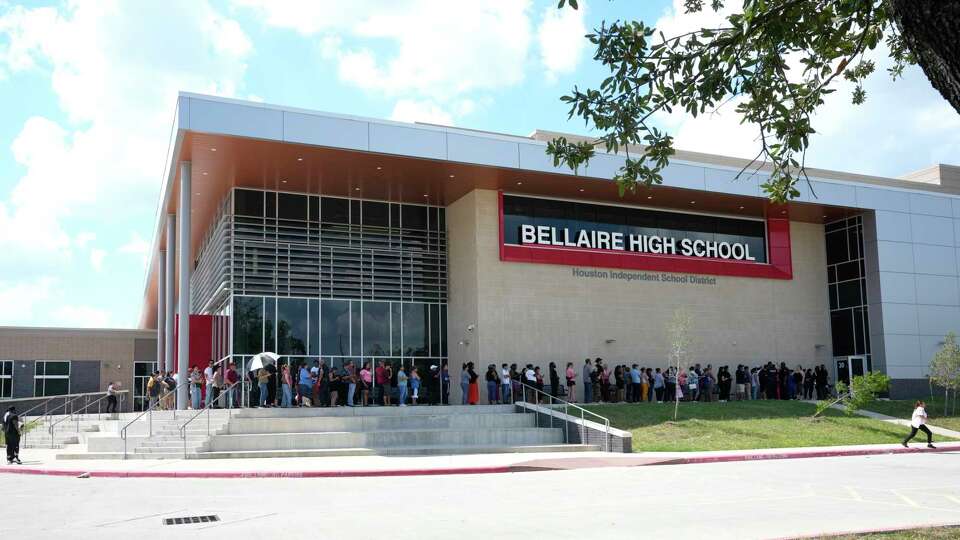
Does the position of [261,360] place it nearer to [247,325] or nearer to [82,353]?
[247,325]

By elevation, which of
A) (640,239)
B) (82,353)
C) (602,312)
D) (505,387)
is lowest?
(505,387)

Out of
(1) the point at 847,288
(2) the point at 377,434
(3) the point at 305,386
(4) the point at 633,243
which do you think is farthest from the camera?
(1) the point at 847,288

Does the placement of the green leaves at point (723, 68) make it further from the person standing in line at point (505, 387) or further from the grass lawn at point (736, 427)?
the person standing in line at point (505, 387)

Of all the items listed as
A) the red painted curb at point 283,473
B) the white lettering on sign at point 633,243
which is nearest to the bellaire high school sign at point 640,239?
the white lettering on sign at point 633,243

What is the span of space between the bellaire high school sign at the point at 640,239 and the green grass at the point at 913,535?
24401mm

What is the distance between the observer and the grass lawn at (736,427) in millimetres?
24703

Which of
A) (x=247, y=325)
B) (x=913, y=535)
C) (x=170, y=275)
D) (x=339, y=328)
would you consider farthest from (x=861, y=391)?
(x=170, y=275)

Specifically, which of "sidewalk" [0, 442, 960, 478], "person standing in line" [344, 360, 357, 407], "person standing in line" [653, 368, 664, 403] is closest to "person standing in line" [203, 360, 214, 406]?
"person standing in line" [344, 360, 357, 407]

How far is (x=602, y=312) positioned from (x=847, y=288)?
11.6 meters

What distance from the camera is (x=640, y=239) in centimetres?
3584

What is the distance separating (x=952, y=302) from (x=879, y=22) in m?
34.2

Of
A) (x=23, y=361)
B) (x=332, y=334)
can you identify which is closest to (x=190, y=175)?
(x=332, y=334)

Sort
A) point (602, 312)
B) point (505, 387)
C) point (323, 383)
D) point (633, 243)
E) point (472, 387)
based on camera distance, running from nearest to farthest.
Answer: point (323, 383)
point (505, 387)
point (472, 387)
point (602, 312)
point (633, 243)

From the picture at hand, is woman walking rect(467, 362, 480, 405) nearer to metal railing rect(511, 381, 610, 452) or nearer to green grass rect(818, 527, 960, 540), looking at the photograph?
metal railing rect(511, 381, 610, 452)
